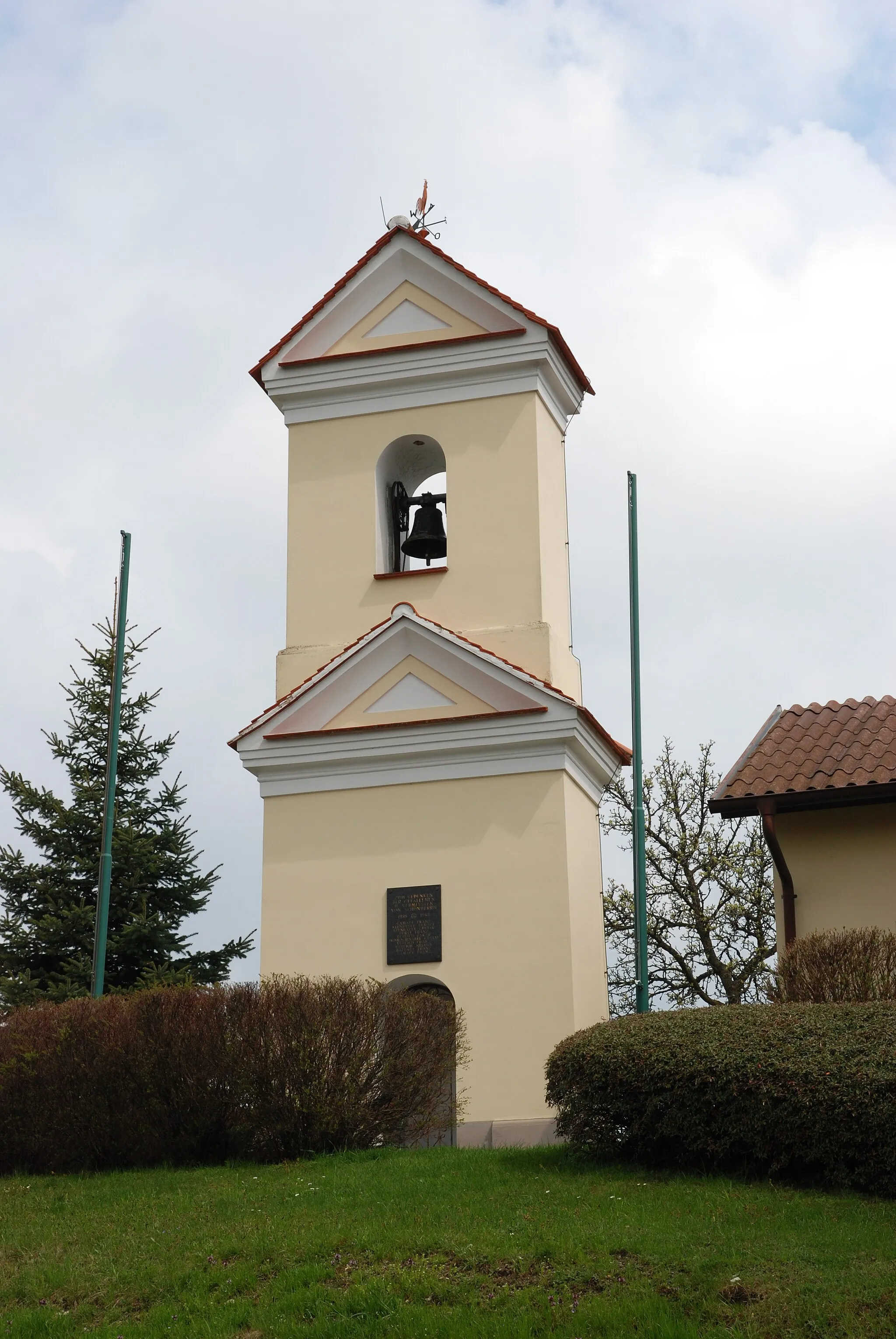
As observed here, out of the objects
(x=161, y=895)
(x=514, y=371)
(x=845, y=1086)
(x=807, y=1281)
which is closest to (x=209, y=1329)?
(x=807, y=1281)

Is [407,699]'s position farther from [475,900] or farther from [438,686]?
[475,900]

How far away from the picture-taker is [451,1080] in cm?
1594

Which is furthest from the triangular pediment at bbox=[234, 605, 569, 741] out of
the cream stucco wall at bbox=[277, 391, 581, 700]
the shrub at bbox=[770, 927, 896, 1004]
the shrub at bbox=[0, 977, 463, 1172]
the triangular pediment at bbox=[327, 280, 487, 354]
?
the shrub at bbox=[770, 927, 896, 1004]

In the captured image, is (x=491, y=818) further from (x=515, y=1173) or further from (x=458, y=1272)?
(x=458, y=1272)

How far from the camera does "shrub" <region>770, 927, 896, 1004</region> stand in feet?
46.5

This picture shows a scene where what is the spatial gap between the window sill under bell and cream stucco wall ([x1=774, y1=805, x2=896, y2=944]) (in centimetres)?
474

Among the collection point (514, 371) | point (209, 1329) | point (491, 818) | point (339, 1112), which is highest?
point (514, 371)

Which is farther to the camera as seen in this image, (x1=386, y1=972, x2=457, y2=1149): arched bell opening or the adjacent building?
the adjacent building

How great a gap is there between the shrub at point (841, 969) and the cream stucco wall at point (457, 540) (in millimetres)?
Result: 4446

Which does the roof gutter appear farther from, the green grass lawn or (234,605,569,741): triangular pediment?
the green grass lawn

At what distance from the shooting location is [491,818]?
17000 millimetres

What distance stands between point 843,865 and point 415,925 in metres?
4.50

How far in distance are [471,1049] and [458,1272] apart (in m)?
7.01

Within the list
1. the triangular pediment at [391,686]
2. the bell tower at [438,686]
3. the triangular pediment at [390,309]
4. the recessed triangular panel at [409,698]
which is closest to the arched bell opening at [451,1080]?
the bell tower at [438,686]
